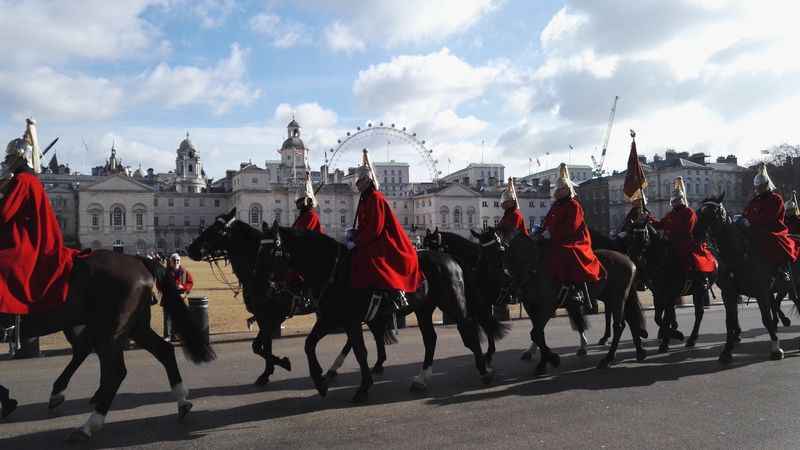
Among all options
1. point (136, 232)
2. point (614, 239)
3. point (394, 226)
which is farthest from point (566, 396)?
point (136, 232)

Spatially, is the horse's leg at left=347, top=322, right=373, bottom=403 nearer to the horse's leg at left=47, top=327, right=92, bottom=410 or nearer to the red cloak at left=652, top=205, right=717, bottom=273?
the horse's leg at left=47, top=327, right=92, bottom=410

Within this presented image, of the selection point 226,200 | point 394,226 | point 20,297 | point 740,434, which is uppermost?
point 226,200

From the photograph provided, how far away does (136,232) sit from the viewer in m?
108

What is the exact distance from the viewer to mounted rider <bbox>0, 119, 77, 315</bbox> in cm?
647

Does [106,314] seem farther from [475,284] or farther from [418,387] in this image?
[475,284]

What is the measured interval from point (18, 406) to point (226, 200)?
113912mm

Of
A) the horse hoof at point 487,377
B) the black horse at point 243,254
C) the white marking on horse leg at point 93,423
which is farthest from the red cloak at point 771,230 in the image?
the white marking on horse leg at point 93,423

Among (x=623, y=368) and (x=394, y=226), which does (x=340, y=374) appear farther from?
(x=623, y=368)

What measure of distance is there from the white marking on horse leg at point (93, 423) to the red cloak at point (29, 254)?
1.25 meters

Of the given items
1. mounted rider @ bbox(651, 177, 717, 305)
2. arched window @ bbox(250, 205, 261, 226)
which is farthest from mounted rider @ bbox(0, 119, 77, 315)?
arched window @ bbox(250, 205, 261, 226)

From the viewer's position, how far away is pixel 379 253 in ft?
26.3

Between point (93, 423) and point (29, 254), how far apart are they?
6.17 feet

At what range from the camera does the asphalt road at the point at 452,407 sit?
636 cm

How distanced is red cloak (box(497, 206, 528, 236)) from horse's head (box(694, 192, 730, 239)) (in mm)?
2917
